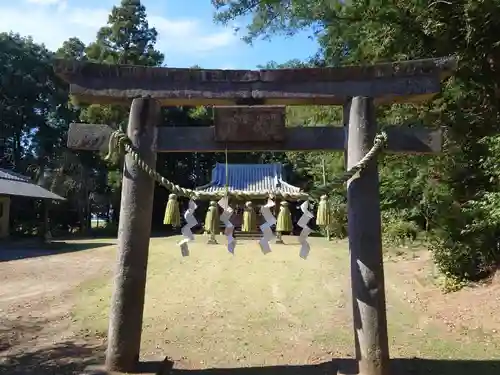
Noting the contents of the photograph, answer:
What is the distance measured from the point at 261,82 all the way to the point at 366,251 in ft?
6.18

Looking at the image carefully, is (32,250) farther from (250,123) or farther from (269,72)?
(269,72)

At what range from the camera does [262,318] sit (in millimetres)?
7551

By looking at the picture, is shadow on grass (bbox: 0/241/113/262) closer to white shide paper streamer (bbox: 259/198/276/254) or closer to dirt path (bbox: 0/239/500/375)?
dirt path (bbox: 0/239/500/375)

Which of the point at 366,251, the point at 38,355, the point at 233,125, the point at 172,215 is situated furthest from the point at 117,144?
the point at 38,355

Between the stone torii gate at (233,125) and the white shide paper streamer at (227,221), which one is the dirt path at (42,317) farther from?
the white shide paper streamer at (227,221)

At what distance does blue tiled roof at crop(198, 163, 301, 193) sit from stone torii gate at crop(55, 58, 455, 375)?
19935 mm

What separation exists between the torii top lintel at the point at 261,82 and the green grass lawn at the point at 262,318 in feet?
10.1


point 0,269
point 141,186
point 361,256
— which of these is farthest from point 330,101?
point 0,269

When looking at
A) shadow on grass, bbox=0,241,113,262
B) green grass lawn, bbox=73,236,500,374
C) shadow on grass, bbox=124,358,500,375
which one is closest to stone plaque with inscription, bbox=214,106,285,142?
shadow on grass, bbox=124,358,500,375

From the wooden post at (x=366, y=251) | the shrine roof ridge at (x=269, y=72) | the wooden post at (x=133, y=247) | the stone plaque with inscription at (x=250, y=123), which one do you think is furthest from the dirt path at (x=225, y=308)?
the shrine roof ridge at (x=269, y=72)

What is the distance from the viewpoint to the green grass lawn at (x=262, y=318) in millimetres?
5891

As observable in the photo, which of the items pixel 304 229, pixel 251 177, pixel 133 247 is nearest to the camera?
pixel 304 229

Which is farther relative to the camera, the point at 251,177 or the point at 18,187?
the point at 251,177

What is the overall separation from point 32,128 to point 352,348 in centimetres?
3161
